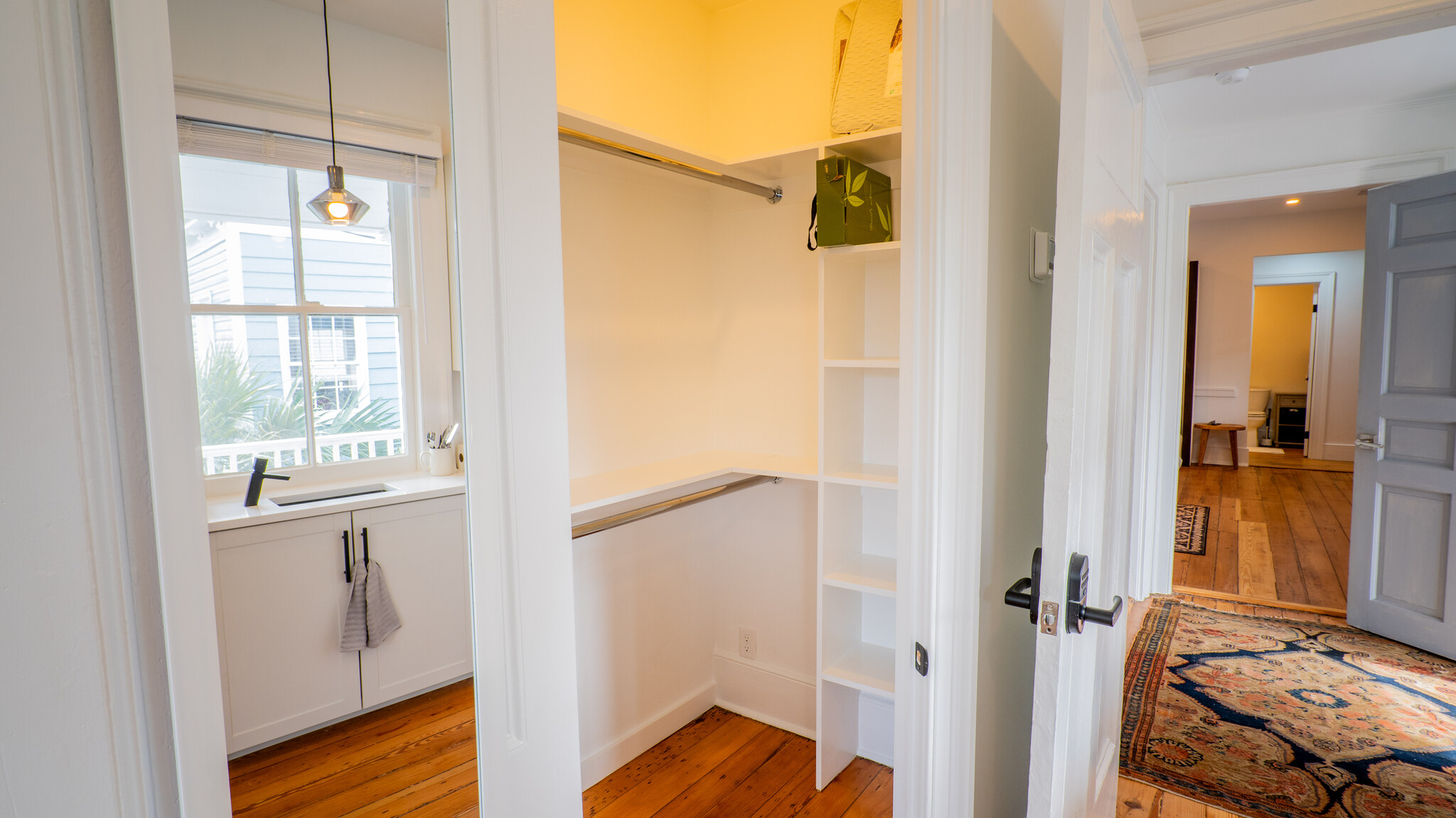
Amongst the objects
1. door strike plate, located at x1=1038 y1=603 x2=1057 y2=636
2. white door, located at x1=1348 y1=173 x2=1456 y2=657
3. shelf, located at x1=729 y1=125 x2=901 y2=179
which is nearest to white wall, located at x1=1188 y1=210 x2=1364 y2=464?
white door, located at x1=1348 y1=173 x2=1456 y2=657

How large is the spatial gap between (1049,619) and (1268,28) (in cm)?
153

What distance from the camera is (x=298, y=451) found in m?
0.63

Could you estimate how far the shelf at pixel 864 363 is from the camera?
2020 millimetres

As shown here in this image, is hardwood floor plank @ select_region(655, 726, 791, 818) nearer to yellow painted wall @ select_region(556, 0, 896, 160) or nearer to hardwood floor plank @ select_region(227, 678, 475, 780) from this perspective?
hardwood floor plank @ select_region(227, 678, 475, 780)

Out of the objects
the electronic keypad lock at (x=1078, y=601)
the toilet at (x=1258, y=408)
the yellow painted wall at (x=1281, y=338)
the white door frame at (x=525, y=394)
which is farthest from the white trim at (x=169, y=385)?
the toilet at (x=1258, y=408)

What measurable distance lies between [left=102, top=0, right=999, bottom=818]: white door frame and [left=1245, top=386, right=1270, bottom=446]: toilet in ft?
32.4

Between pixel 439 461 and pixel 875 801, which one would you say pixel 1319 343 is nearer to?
pixel 875 801

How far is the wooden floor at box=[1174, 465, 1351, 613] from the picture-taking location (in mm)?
4164

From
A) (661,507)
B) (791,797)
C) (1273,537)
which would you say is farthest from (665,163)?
(1273,537)

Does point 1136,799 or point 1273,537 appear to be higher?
point 1273,537

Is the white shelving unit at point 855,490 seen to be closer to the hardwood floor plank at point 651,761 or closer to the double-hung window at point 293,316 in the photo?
the hardwood floor plank at point 651,761

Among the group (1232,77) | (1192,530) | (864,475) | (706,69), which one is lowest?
(1192,530)

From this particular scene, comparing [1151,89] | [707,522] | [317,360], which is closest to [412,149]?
[317,360]

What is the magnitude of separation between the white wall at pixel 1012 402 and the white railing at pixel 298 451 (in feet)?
3.56
